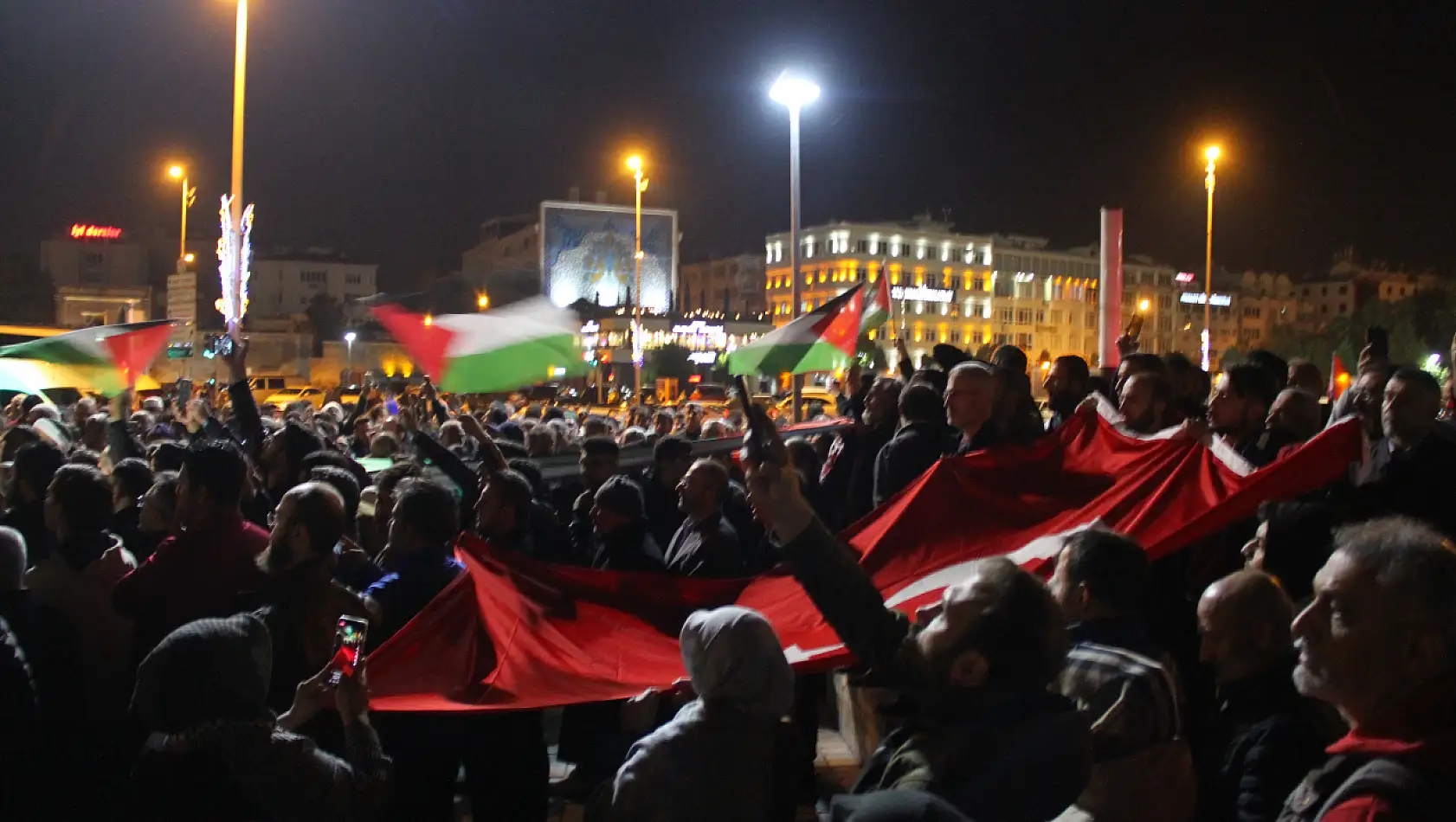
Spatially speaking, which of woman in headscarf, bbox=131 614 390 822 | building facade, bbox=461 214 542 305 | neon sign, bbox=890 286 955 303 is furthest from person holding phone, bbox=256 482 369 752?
neon sign, bbox=890 286 955 303

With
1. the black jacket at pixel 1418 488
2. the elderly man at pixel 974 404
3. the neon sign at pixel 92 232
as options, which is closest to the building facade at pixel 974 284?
the neon sign at pixel 92 232

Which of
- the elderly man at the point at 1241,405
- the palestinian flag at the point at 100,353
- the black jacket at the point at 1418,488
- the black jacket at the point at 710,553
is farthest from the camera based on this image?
the palestinian flag at the point at 100,353

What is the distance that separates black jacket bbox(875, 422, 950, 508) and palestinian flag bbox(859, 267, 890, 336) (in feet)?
21.5

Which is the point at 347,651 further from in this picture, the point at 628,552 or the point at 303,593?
the point at 628,552

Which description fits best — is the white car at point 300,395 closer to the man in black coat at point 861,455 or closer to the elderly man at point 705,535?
the man in black coat at point 861,455

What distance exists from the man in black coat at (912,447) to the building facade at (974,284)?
99.2m

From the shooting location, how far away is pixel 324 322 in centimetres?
8138

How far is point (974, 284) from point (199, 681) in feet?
390

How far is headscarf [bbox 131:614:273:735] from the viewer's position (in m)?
3.18

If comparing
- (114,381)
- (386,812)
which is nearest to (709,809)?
(386,812)

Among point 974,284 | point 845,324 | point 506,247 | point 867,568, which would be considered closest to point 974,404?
point 867,568

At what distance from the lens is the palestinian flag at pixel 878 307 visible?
1345 centimetres

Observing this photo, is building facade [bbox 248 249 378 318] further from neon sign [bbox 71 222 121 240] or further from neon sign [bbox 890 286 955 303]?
neon sign [bbox 890 286 955 303]

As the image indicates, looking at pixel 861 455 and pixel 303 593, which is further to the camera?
pixel 861 455
